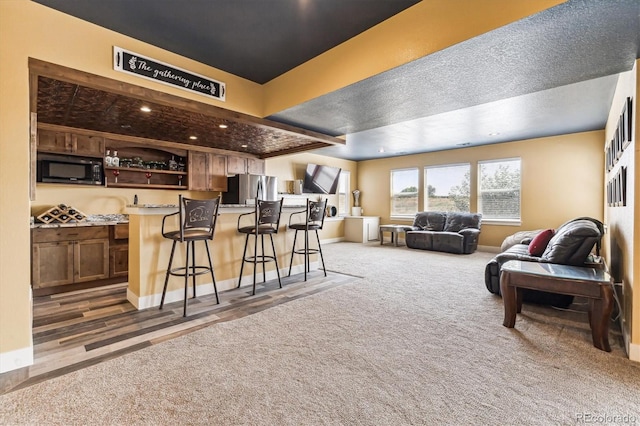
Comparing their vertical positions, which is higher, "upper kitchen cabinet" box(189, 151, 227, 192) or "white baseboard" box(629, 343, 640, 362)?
"upper kitchen cabinet" box(189, 151, 227, 192)

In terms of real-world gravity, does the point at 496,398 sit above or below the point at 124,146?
below

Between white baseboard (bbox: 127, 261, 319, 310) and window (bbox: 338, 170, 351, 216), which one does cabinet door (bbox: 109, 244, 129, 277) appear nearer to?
white baseboard (bbox: 127, 261, 319, 310)

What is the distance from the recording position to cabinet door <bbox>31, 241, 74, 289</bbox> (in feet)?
11.7

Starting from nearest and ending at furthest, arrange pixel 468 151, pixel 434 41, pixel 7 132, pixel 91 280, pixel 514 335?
pixel 7 132, pixel 434 41, pixel 514 335, pixel 91 280, pixel 468 151

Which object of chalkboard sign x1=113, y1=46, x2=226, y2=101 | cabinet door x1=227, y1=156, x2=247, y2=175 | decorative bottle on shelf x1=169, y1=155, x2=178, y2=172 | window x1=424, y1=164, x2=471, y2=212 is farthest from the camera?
window x1=424, y1=164, x2=471, y2=212

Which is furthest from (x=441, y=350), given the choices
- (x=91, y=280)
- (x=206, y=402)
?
(x=91, y=280)

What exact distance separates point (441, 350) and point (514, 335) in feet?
2.59

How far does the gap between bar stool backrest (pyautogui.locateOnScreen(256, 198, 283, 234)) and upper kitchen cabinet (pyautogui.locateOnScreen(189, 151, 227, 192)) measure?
8.57 feet

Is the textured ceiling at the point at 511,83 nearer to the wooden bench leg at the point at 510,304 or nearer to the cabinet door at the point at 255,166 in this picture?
the wooden bench leg at the point at 510,304

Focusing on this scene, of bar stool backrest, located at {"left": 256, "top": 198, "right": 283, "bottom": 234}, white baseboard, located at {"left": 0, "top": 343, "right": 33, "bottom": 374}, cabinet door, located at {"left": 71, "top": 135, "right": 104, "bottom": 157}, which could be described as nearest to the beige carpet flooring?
white baseboard, located at {"left": 0, "top": 343, "right": 33, "bottom": 374}

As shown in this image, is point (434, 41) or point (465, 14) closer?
point (465, 14)

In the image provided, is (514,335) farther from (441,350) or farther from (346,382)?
(346,382)

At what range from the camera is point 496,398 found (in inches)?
64.6

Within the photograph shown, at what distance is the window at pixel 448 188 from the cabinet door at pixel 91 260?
7.48 m
